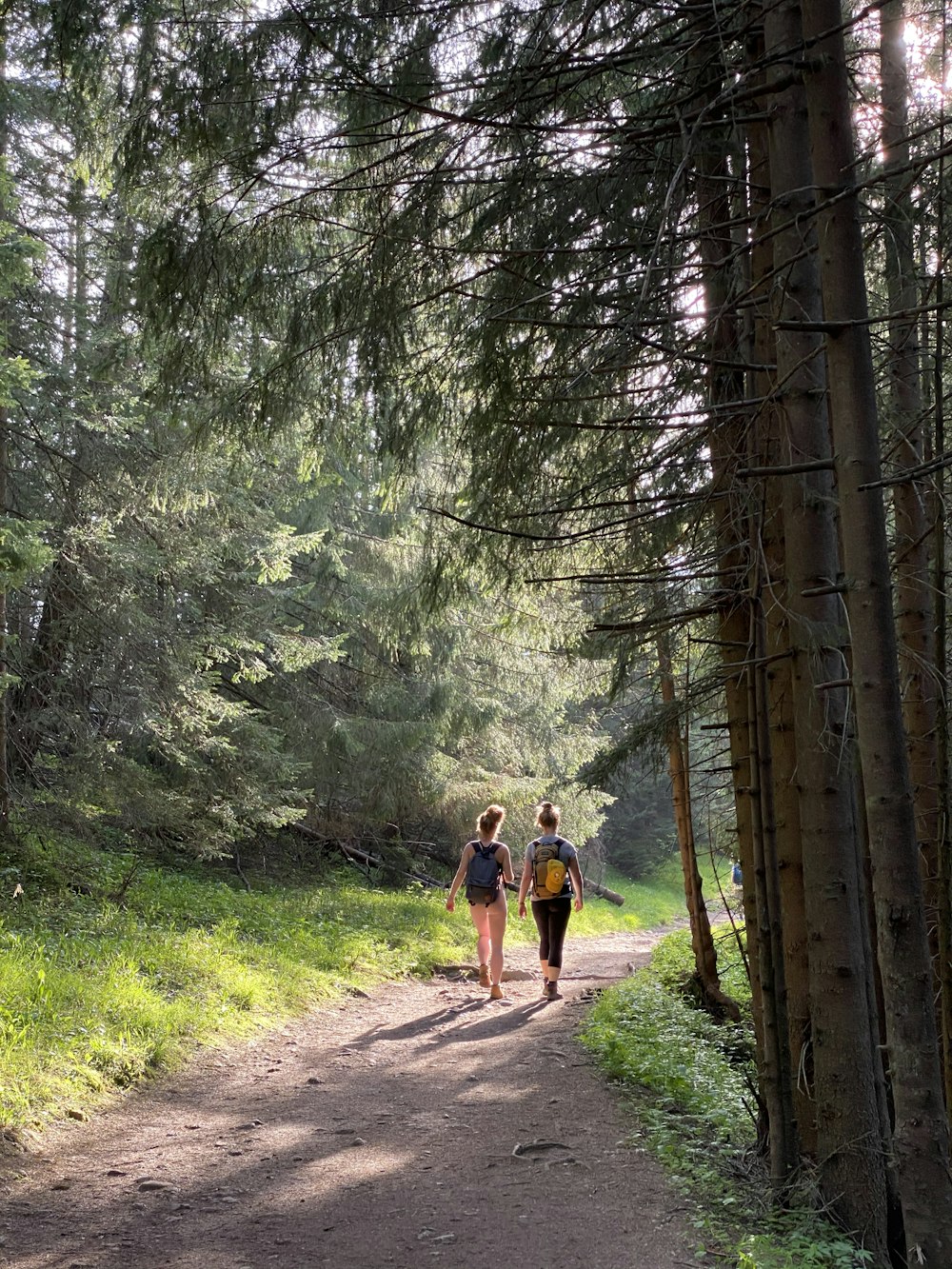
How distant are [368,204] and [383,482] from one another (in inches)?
76.9

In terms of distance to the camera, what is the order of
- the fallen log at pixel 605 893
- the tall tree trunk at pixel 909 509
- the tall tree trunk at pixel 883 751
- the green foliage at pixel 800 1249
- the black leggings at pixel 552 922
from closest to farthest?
the tall tree trunk at pixel 883 751 < the green foliage at pixel 800 1249 < the tall tree trunk at pixel 909 509 < the black leggings at pixel 552 922 < the fallen log at pixel 605 893

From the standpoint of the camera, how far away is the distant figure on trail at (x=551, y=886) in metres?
10.0

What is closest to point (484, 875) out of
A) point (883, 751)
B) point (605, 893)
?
point (883, 751)

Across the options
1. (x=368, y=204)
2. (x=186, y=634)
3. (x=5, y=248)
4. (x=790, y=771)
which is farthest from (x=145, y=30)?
(x=186, y=634)

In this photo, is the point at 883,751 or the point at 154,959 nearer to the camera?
the point at 883,751

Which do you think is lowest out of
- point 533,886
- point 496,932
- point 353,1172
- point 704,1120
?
Result: point 704,1120

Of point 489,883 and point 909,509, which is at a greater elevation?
point 909,509

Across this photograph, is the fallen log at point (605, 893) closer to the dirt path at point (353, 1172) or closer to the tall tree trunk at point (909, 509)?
the dirt path at point (353, 1172)

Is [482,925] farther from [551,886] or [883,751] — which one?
[883,751]

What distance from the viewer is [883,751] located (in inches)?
131

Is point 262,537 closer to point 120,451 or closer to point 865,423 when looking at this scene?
point 120,451

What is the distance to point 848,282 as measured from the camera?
11.3ft

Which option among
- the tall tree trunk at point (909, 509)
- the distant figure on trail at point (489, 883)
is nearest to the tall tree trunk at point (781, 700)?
the tall tree trunk at point (909, 509)

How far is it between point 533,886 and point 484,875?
0.53m
